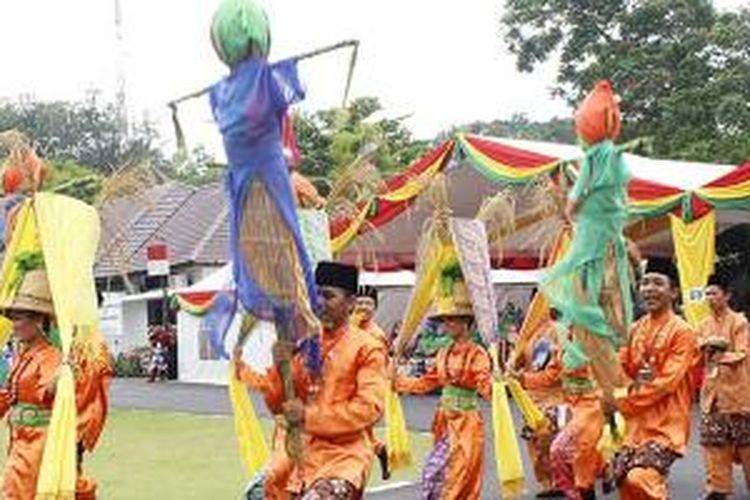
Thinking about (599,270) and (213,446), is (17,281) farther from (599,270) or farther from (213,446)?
(213,446)

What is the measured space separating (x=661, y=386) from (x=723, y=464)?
2.63 meters

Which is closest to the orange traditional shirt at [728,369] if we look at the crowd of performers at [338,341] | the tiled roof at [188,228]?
the crowd of performers at [338,341]

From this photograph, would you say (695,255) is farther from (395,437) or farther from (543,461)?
(395,437)

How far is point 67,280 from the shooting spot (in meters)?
5.90

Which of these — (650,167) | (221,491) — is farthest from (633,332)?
(650,167)

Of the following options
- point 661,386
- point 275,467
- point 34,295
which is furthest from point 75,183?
point 661,386

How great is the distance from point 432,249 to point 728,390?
8.30 feet

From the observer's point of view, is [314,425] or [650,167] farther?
[650,167]

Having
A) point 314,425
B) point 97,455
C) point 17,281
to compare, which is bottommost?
point 97,455

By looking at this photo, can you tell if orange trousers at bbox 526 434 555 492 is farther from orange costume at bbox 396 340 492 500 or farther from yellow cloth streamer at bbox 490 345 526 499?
orange costume at bbox 396 340 492 500

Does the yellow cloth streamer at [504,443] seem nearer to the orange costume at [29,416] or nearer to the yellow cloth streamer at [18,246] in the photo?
the orange costume at [29,416]

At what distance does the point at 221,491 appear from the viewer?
406 inches

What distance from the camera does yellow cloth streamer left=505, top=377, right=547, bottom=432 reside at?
8.52 metres

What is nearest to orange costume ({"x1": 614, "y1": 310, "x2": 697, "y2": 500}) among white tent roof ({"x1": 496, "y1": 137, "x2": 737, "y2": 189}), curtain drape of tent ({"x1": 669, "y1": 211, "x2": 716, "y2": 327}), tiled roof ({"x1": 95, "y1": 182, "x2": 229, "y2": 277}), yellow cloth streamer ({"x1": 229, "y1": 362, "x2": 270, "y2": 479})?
yellow cloth streamer ({"x1": 229, "y1": 362, "x2": 270, "y2": 479})
